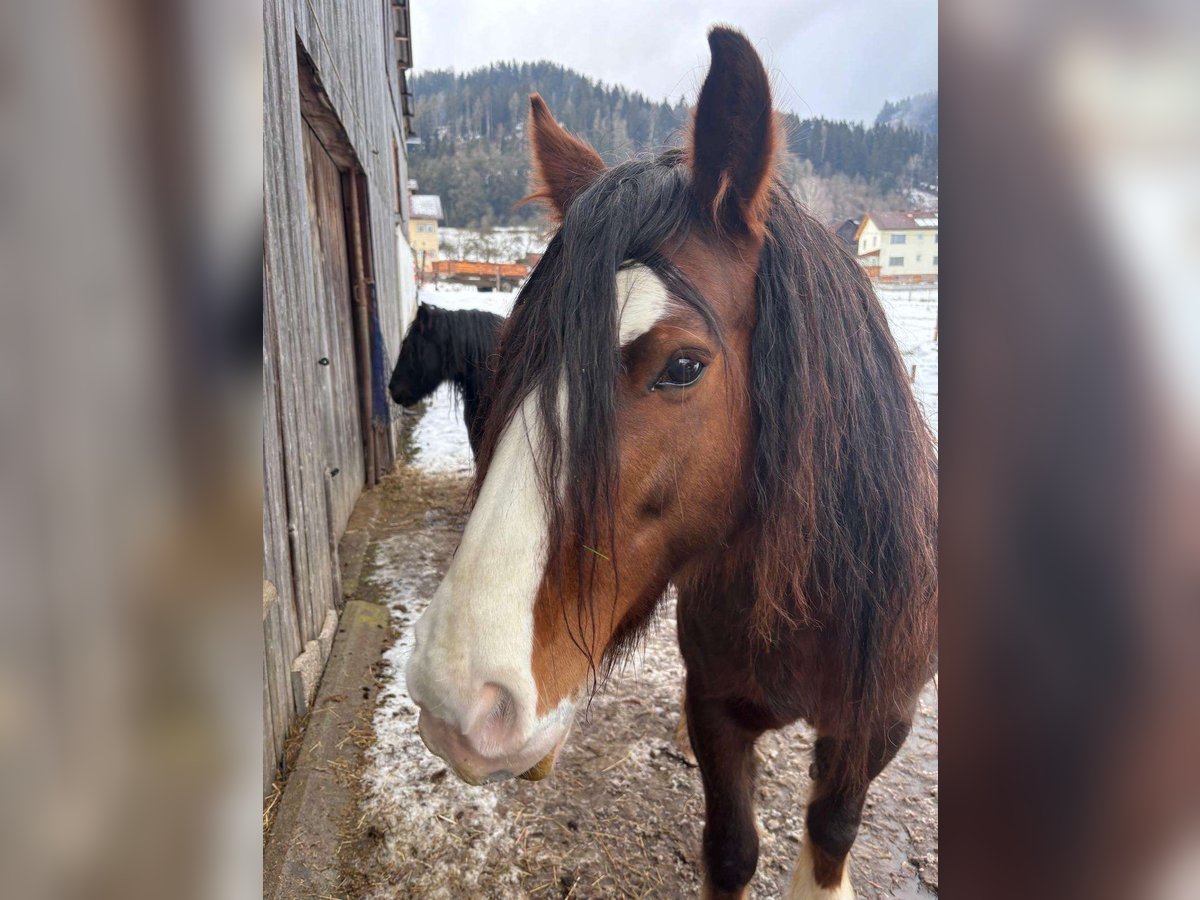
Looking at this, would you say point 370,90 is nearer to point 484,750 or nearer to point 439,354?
point 439,354

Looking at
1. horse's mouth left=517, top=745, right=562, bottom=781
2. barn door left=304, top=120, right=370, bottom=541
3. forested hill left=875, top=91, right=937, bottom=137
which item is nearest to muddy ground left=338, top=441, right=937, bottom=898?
horse's mouth left=517, top=745, right=562, bottom=781

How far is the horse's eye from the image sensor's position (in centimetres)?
111

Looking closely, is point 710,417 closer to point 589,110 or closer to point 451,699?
point 451,699

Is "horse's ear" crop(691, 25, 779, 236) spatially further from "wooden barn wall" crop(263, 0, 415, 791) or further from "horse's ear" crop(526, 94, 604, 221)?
"wooden barn wall" crop(263, 0, 415, 791)

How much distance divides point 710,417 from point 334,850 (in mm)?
1973

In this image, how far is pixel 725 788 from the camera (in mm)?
1918

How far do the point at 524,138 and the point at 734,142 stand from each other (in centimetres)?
69

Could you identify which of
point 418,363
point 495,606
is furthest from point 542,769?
point 418,363

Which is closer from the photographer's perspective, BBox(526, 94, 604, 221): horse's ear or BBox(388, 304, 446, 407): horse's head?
BBox(526, 94, 604, 221): horse's ear

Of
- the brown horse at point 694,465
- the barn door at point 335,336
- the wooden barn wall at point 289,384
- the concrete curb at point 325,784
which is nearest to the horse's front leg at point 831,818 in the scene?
the brown horse at point 694,465
